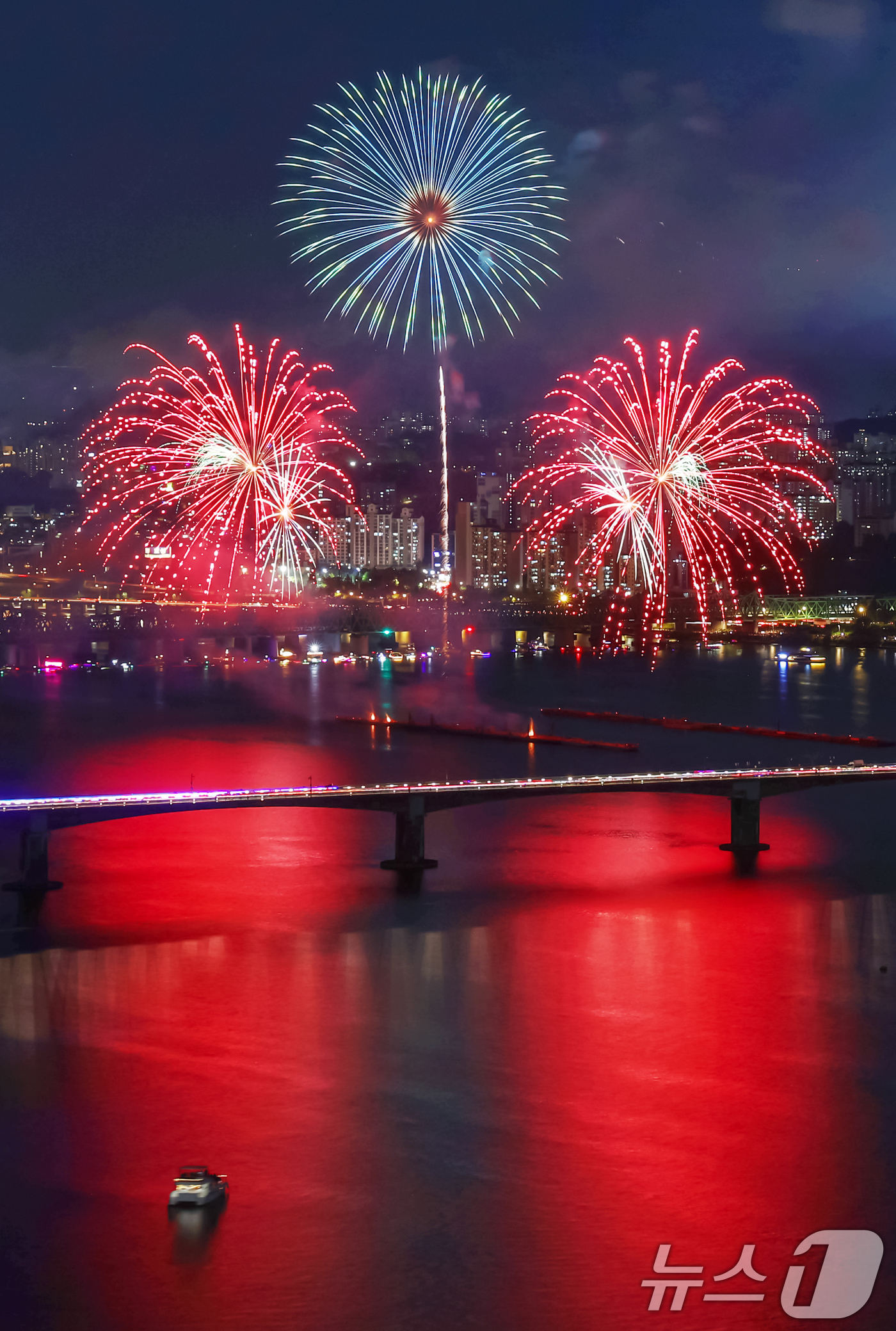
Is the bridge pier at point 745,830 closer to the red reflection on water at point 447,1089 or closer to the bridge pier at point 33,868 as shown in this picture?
the red reflection on water at point 447,1089

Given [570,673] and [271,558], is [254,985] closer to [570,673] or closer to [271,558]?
[570,673]

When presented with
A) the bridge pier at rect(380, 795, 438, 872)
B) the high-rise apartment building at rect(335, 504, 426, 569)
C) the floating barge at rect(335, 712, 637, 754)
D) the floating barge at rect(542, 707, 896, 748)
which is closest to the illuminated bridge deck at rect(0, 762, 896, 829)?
the bridge pier at rect(380, 795, 438, 872)

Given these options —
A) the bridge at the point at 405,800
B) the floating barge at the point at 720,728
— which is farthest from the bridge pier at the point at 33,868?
the floating barge at the point at 720,728

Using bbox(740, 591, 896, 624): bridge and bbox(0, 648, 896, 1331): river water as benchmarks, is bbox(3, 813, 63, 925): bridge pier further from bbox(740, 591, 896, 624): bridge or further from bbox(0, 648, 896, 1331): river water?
bbox(740, 591, 896, 624): bridge

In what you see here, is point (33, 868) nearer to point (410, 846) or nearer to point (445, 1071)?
point (410, 846)

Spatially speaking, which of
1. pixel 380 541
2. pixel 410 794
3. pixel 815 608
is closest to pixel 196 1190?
pixel 410 794
